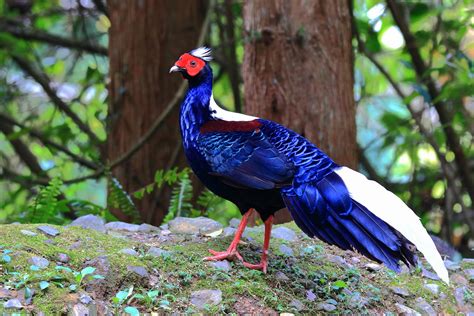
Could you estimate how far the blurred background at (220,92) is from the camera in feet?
19.4

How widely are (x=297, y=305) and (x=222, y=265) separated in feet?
1.70

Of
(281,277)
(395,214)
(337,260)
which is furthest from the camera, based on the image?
(337,260)

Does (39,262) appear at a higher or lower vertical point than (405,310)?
higher

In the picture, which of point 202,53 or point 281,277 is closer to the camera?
point 281,277

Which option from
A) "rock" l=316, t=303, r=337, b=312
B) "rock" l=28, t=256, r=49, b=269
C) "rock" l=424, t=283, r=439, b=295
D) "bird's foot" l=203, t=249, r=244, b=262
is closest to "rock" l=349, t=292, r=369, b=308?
"rock" l=316, t=303, r=337, b=312

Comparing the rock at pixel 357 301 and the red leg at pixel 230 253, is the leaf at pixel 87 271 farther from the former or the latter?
the rock at pixel 357 301

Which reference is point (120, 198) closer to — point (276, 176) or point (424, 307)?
point (276, 176)

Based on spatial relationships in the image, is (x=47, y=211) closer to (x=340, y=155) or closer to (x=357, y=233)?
(x=340, y=155)

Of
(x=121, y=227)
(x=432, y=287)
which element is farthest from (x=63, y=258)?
(x=432, y=287)

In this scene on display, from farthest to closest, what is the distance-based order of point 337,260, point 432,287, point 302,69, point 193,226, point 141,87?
point 141,87 < point 302,69 < point 193,226 < point 337,260 < point 432,287

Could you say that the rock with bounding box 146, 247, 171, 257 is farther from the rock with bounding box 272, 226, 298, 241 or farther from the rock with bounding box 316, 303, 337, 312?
the rock with bounding box 272, 226, 298, 241

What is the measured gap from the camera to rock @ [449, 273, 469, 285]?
189 inches

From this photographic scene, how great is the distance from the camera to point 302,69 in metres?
5.89

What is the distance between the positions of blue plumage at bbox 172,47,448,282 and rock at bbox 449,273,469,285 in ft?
2.64
